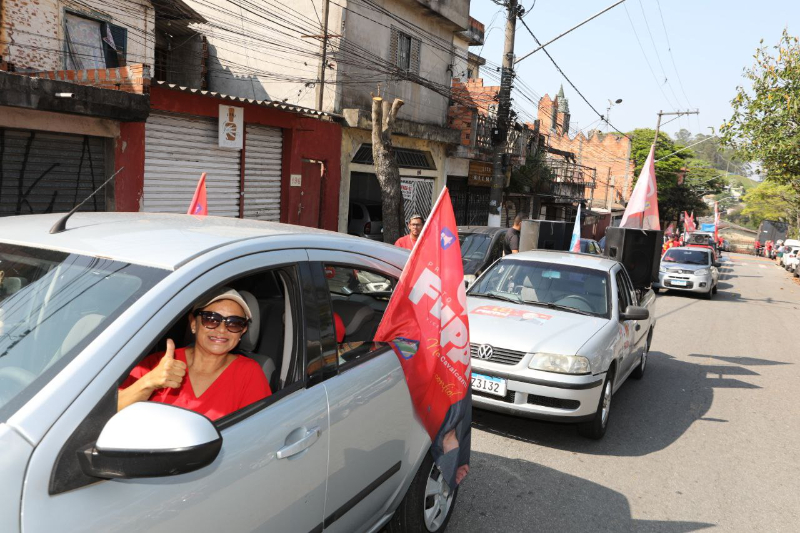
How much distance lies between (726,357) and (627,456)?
553cm

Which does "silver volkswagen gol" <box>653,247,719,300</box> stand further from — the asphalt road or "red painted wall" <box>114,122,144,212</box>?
"red painted wall" <box>114,122,144,212</box>

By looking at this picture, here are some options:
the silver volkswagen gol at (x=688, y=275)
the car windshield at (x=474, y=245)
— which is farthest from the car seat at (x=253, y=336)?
the silver volkswagen gol at (x=688, y=275)

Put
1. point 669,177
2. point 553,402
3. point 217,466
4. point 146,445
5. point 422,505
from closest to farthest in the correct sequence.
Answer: point 146,445
point 217,466
point 422,505
point 553,402
point 669,177

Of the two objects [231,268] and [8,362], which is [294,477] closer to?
[231,268]

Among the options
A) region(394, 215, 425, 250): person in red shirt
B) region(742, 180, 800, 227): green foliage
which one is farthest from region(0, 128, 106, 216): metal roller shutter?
region(742, 180, 800, 227): green foliage

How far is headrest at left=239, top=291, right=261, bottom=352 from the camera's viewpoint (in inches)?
109

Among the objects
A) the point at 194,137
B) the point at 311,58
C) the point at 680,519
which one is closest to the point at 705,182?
the point at 311,58

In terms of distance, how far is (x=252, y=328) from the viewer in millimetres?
2787

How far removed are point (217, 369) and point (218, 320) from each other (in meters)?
0.23

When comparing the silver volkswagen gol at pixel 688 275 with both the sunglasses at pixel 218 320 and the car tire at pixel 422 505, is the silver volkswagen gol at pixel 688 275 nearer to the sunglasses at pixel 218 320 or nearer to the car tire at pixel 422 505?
the car tire at pixel 422 505

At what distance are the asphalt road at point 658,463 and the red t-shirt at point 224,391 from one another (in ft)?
7.10

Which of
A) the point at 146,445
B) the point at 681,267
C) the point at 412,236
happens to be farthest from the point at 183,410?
the point at 681,267

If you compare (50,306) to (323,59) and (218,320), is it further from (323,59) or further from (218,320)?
(323,59)

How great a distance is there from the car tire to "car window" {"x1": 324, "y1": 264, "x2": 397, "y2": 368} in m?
0.80
